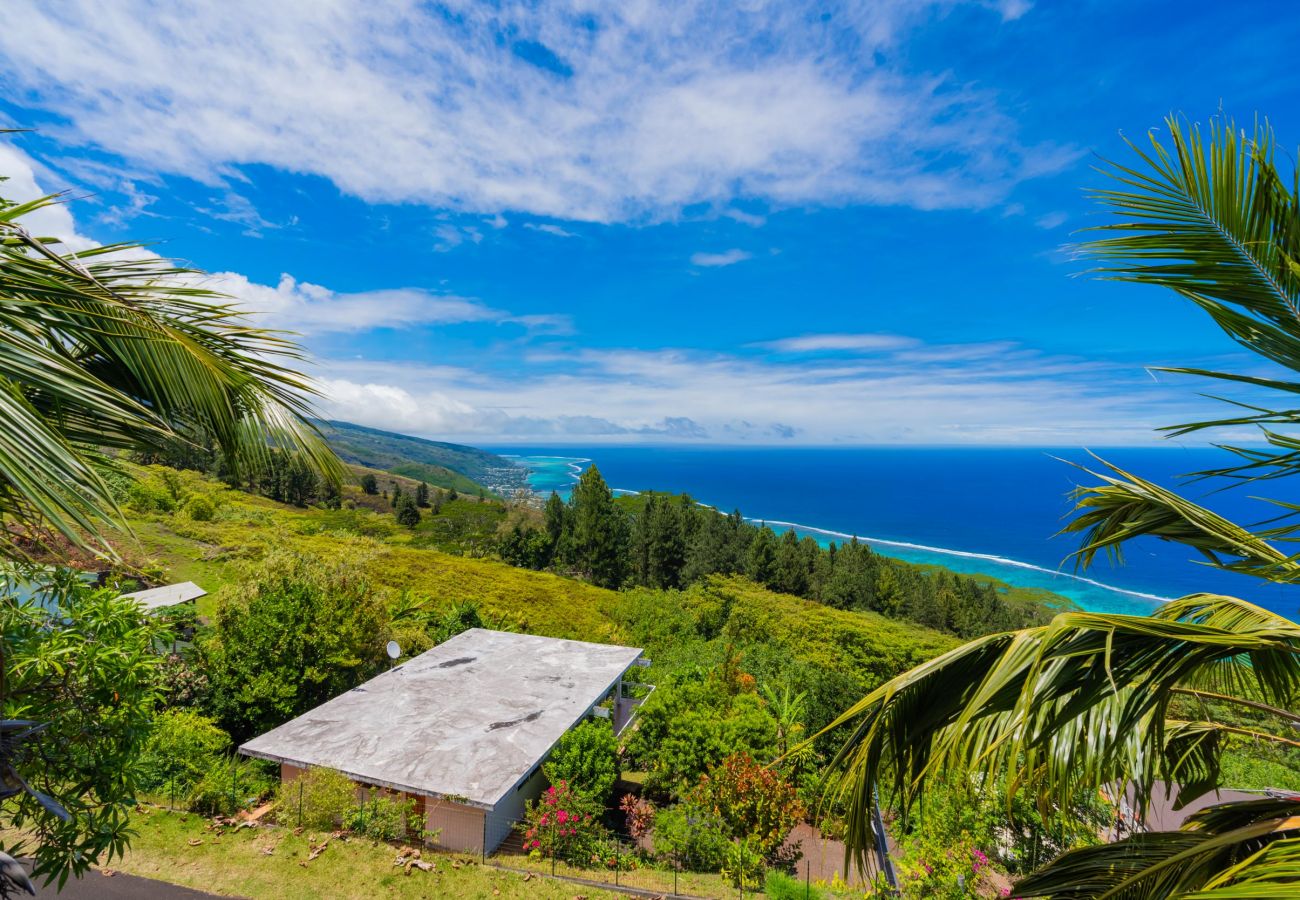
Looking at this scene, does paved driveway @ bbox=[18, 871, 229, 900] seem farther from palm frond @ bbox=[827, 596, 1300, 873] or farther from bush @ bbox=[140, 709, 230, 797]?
palm frond @ bbox=[827, 596, 1300, 873]

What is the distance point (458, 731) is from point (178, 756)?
14.9 ft

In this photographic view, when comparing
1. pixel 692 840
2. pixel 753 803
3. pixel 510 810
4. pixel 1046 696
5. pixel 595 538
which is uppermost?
pixel 1046 696

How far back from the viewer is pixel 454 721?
36.4 feet

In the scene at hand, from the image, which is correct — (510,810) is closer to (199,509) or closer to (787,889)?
(787,889)

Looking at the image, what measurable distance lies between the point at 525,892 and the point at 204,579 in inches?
805

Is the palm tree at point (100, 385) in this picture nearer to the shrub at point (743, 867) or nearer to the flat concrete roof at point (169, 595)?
the shrub at point (743, 867)

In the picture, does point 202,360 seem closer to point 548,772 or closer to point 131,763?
point 131,763

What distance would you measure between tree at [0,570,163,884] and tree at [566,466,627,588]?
34.9 m

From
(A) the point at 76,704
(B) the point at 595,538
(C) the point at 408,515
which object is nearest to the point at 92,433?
(A) the point at 76,704

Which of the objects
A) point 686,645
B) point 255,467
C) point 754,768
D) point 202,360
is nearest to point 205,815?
point 754,768

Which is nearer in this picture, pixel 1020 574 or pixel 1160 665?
pixel 1160 665

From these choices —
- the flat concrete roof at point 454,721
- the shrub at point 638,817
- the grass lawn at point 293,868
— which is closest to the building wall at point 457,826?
the grass lawn at point 293,868

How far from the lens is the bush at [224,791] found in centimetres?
926

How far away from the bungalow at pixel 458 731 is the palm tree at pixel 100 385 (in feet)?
26.3
